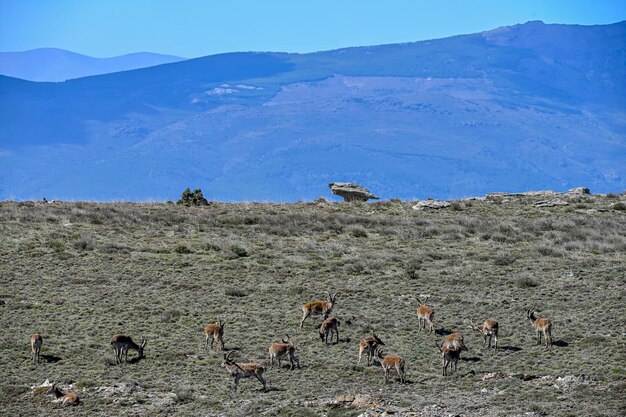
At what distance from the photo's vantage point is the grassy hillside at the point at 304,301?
858 inches

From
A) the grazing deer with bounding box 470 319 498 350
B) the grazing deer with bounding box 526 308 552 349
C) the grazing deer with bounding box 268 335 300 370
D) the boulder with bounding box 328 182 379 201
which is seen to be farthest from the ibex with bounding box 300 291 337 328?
the boulder with bounding box 328 182 379 201

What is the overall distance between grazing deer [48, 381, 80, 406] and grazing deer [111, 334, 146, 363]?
2263 mm

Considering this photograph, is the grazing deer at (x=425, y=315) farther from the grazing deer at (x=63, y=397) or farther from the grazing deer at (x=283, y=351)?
the grazing deer at (x=63, y=397)

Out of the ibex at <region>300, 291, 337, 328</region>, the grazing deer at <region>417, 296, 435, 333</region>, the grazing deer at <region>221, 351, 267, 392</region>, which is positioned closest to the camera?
the grazing deer at <region>221, 351, 267, 392</region>

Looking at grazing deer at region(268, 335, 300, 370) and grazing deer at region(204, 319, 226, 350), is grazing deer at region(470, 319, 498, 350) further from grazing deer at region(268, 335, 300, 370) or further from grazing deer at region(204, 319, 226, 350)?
grazing deer at region(204, 319, 226, 350)

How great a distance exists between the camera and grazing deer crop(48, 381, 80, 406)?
69.9 feet

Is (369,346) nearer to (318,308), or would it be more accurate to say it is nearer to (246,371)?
(246,371)

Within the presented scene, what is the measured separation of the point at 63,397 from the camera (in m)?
21.4

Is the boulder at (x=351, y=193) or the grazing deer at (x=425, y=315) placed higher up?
the boulder at (x=351, y=193)

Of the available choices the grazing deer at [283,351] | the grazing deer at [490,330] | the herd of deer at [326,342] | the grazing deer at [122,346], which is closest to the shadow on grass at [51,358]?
the herd of deer at [326,342]

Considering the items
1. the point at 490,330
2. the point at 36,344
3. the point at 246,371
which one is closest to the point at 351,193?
the point at 490,330

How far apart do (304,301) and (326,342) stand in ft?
14.7

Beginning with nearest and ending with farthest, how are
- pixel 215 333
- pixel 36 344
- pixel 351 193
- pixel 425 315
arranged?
pixel 36 344 < pixel 215 333 < pixel 425 315 < pixel 351 193

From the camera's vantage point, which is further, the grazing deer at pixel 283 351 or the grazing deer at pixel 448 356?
the grazing deer at pixel 283 351
